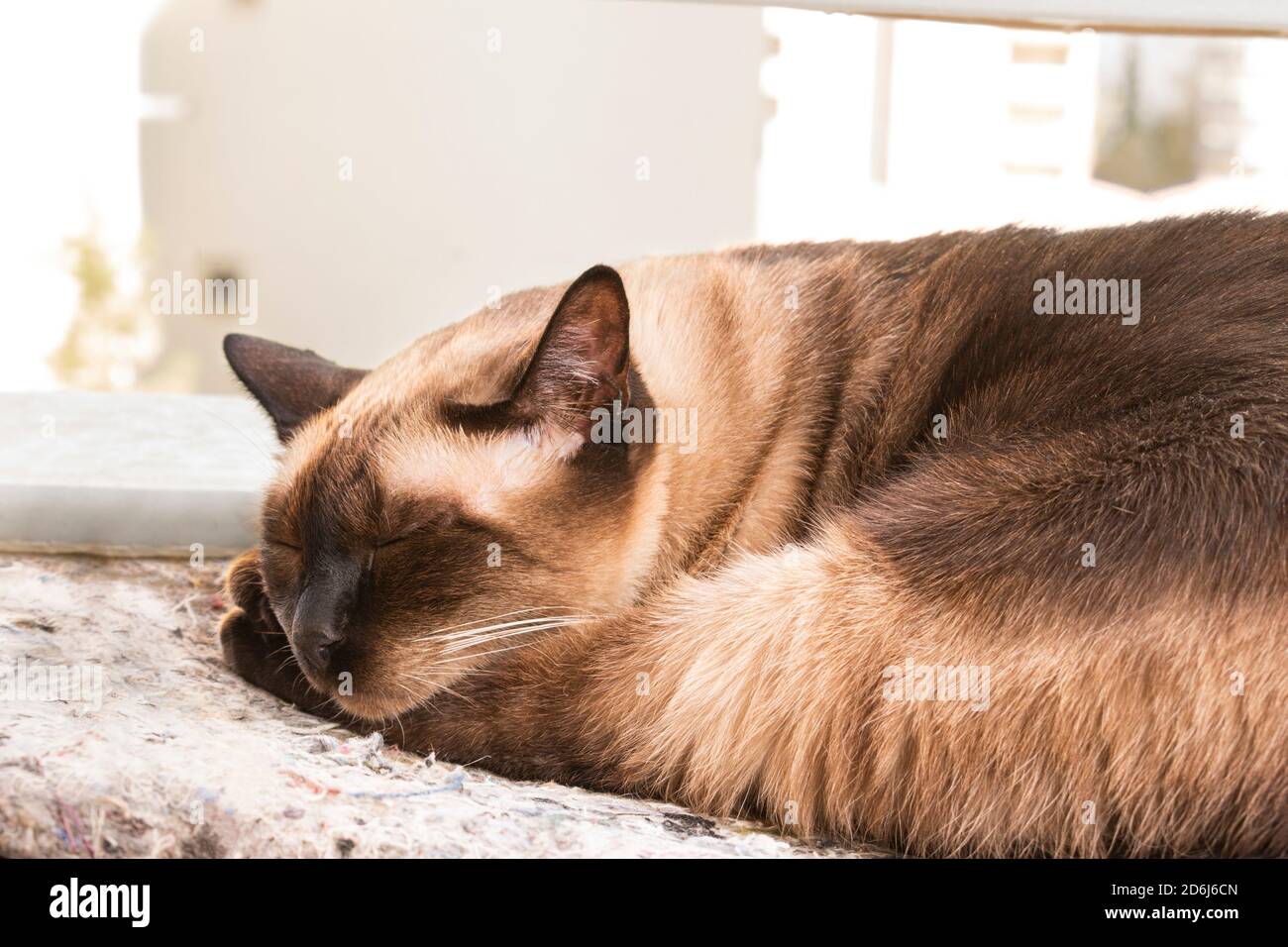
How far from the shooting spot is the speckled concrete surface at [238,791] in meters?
1.26

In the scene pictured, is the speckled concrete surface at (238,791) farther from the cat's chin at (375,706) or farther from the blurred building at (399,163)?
the blurred building at (399,163)

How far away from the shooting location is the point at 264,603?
1.74 meters

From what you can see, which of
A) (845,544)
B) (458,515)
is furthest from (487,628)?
(845,544)

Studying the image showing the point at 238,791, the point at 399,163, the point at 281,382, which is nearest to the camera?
the point at 238,791

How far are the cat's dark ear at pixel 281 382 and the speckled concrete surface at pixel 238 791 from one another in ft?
1.33

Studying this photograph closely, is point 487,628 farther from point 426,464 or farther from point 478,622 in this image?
point 426,464

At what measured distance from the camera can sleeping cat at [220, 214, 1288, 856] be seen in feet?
4.31

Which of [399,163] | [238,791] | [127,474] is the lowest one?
[238,791]

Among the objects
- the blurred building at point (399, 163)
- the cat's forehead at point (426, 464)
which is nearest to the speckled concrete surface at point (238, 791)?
the cat's forehead at point (426, 464)

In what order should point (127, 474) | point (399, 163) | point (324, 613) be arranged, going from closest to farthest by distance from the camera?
point (324, 613) → point (127, 474) → point (399, 163)

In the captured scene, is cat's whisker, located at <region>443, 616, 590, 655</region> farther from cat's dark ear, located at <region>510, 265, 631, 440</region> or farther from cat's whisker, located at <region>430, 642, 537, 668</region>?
cat's dark ear, located at <region>510, 265, 631, 440</region>

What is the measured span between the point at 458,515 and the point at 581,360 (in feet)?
0.86

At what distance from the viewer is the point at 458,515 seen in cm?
156
